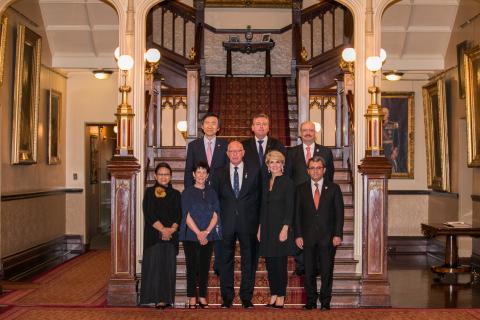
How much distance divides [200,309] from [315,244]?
4.30 feet

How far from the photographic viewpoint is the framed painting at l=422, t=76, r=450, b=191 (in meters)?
12.1

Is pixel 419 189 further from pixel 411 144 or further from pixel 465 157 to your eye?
pixel 465 157

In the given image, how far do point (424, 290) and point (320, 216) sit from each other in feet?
8.68

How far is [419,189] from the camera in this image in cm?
1360

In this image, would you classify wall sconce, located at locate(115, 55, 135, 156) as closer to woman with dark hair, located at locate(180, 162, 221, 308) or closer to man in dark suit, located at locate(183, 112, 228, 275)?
man in dark suit, located at locate(183, 112, 228, 275)

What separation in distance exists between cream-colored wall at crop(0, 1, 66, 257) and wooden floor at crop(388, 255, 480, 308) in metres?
5.36

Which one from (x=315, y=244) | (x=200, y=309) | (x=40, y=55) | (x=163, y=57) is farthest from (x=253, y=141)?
(x=163, y=57)

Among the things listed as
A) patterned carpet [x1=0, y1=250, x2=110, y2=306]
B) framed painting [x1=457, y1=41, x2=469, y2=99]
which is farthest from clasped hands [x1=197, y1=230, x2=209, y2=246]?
framed painting [x1=457, y1=41, x2=469, y2=99]

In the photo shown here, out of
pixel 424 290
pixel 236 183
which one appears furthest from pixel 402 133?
pixel 236 183

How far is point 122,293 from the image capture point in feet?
25.1

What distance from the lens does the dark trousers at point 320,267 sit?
23.0 feet

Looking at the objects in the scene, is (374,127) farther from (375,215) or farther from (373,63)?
(375,215)

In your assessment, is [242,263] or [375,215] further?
[375,215]

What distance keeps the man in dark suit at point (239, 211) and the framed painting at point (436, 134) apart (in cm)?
610
